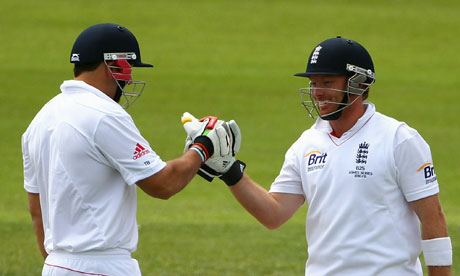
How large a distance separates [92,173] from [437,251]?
1882 mm

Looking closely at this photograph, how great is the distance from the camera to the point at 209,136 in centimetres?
520

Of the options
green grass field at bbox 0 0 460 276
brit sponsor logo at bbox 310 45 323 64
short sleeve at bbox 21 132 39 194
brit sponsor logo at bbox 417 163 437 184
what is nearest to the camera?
brit sponsor logo at bbox 417 163 437 184

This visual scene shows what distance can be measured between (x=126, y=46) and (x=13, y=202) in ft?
34.4

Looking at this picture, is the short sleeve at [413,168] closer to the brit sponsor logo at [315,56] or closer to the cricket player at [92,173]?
the brit sponsor logo at [315,56]

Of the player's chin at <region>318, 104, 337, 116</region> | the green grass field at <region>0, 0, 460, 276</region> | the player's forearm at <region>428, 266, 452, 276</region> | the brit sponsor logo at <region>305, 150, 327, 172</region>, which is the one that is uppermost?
the player's chin at <region>318, 104, 337, 116</region>

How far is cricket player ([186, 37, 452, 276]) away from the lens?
4840mm

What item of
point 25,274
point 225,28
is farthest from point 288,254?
point 225,28

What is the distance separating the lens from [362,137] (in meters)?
5.08

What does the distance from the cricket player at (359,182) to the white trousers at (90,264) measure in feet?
2.82

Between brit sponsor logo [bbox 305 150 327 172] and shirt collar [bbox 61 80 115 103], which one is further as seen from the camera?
brit sponsor logo [bbox 305 150 327 172]

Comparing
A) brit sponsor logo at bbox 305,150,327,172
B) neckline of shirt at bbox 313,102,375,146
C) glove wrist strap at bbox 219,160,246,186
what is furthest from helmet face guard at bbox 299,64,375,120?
glove wrist strap at bbox 219,160,246,186

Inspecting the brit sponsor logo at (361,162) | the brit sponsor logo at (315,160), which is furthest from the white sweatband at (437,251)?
the brit sponsor logo at (315,160)

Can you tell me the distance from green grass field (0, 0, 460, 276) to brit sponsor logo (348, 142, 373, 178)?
505cm

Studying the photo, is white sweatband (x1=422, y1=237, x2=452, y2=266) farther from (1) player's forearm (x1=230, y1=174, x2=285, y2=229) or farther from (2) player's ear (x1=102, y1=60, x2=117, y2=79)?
(2) player's ear (x1=102, y1=60, x2=117, y2=79)
